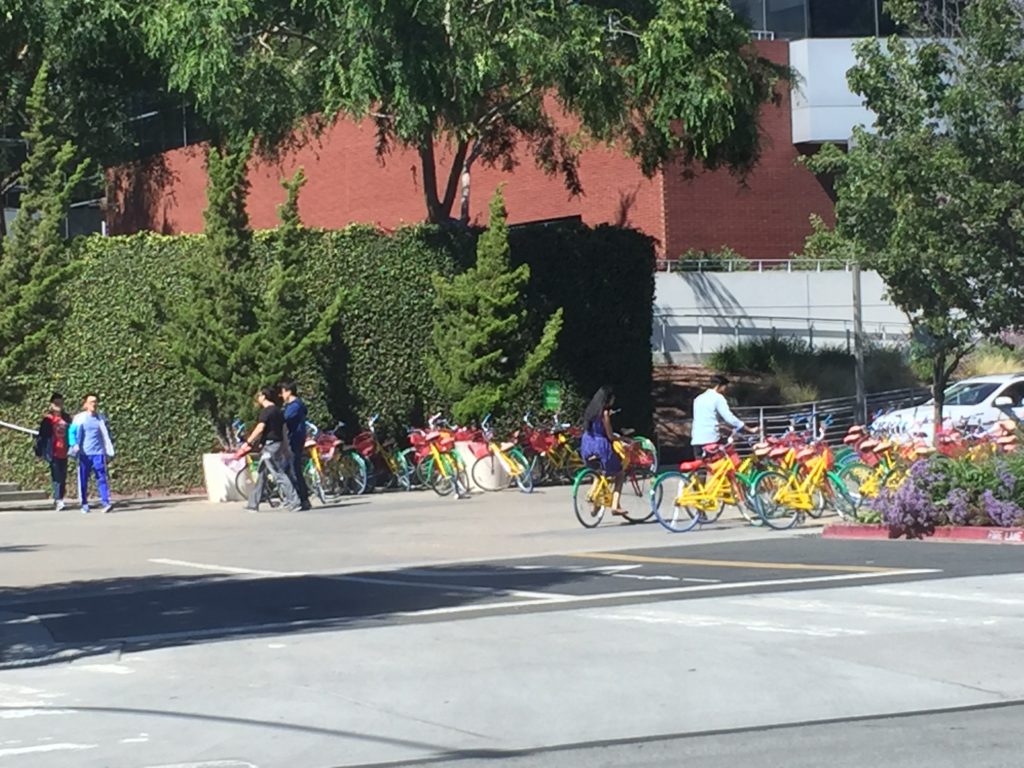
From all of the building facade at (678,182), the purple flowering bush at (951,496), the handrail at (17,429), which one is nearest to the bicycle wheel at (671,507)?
the purple flowering bush at (951,496)

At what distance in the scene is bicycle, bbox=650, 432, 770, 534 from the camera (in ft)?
62.6

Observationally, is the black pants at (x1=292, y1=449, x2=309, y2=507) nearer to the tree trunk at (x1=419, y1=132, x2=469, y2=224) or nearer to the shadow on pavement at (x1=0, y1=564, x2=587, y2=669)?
the tree trunk at (x1=419, y1=132, x2=469, y2=224)

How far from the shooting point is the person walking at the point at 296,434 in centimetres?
2455

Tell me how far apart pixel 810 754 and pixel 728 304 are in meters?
35.3

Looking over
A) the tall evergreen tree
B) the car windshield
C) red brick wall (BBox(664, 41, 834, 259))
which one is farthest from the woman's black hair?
red brick wall (BBox(664, 41, 834, 259))

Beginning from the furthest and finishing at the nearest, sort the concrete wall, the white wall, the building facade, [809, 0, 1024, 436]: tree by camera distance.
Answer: the white wall < the building facade < the concrete wall < [809, 0, 1024, 436]: tree

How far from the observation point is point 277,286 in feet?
87.6

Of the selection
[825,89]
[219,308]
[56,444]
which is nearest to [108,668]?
[56,444]

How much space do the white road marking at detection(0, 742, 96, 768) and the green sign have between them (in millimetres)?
20375

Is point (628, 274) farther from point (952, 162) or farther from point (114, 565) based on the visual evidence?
point (114, 565)

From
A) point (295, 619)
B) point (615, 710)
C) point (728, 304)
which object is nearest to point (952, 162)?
point (295, 619)

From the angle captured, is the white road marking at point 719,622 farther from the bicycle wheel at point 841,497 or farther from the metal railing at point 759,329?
the metal railing at point 759,329

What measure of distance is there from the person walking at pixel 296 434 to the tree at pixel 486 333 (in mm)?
3115

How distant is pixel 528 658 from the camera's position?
10.5m
